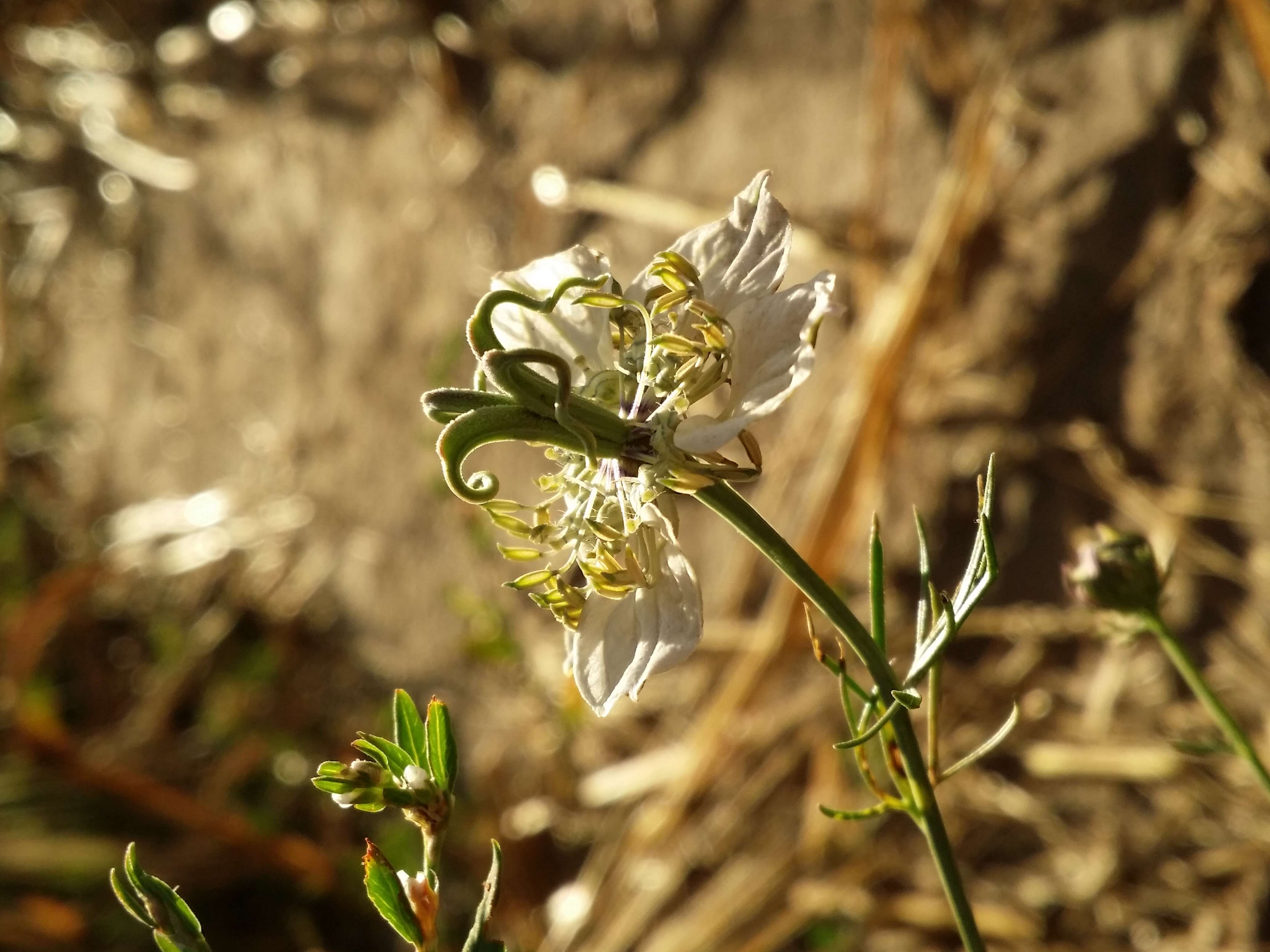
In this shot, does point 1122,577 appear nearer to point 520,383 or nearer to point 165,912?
point 520,383

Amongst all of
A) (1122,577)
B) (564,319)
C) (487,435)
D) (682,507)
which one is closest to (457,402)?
(487,435)

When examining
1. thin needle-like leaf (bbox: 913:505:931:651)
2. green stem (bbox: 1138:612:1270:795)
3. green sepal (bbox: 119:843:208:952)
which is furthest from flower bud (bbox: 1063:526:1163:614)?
green sepal (bbox: 119:843:208:952)

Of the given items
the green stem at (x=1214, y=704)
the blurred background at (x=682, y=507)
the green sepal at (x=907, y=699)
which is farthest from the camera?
the blurred background at (x=682, y=507)

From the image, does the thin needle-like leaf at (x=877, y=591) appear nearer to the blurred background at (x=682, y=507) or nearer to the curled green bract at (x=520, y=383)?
the curled green bract at (x=520, y=383)

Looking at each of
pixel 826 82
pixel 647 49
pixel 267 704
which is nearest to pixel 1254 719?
pixel 826 82

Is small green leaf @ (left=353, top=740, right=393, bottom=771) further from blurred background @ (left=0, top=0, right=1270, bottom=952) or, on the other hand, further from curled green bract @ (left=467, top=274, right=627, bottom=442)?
blurred background @ (left=0, top=0, right=1270, bottom=952)

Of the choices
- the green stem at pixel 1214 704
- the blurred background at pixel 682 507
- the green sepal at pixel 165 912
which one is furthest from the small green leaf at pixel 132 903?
the blurred background at pixel 682 507
